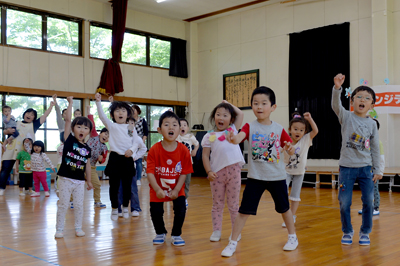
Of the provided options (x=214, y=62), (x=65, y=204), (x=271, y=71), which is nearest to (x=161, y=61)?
(x=214, y=62)

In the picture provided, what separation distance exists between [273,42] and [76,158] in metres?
8.71

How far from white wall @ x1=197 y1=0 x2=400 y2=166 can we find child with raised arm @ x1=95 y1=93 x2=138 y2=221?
6.82 metres

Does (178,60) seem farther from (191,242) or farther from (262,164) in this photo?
(262,164)

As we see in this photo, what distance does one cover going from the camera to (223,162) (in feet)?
10.4

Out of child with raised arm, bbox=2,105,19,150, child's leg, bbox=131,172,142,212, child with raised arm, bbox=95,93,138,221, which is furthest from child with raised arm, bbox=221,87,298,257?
child with raised arm, bbox=2,105,19,150

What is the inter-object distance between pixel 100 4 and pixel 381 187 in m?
8.46

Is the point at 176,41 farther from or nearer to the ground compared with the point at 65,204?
farther from the ground

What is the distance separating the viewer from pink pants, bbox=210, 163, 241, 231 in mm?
3170


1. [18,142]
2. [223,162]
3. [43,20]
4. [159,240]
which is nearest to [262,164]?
[223,162]

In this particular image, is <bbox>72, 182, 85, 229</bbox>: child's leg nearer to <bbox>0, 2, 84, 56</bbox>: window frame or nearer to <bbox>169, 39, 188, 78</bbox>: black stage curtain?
<bbox>0, 2, 84, 56</bbox>: window frame

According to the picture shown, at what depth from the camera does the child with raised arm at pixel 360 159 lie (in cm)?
301

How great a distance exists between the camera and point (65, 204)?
338cm

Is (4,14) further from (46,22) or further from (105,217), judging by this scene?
(105,217)

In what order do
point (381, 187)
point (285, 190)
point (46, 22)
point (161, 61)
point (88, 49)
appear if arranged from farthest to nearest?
point (161, 61) < point (88, 49) < point (46, 22) < point (381, 187) < point (285, 190)
